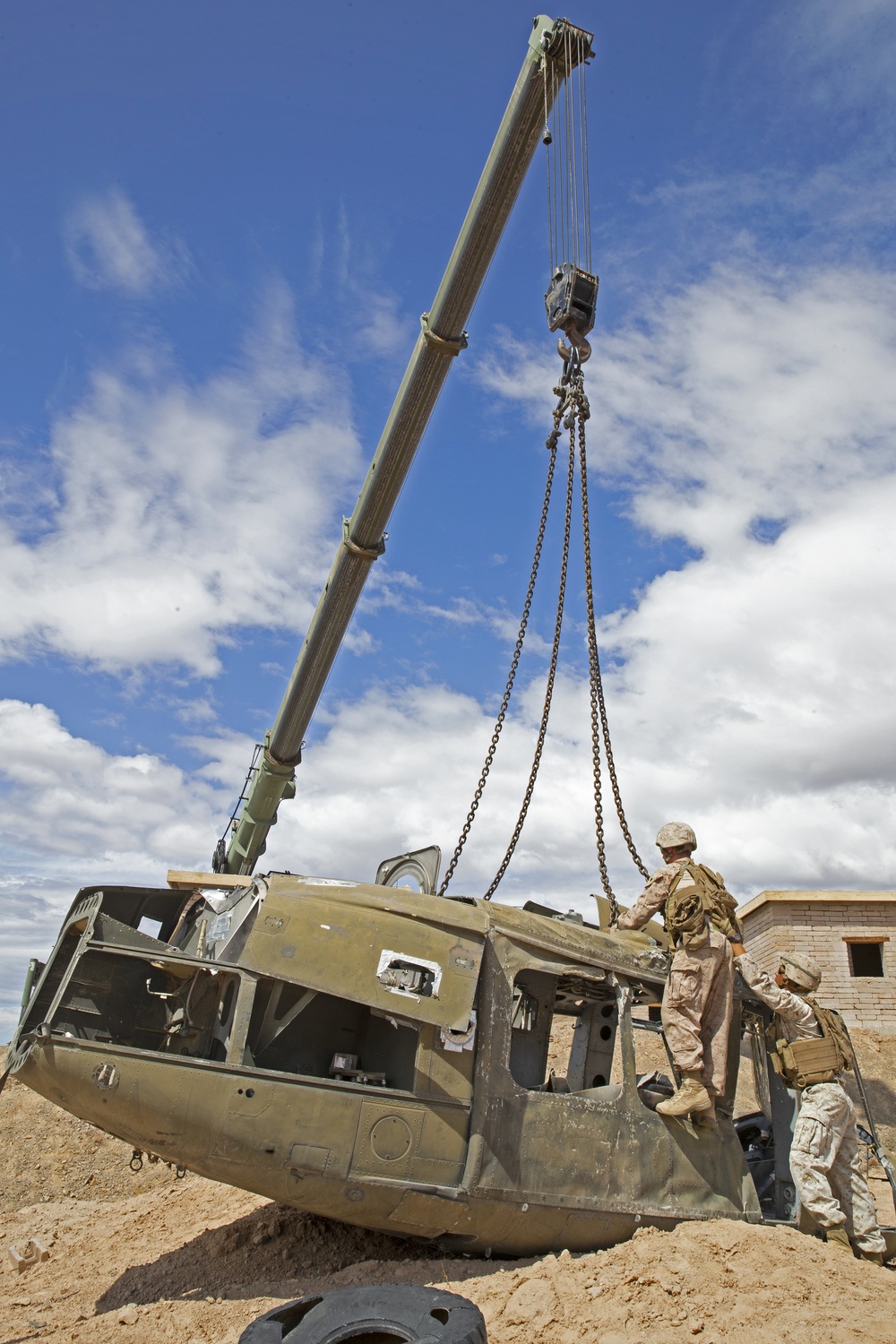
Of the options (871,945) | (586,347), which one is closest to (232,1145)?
(586,347)

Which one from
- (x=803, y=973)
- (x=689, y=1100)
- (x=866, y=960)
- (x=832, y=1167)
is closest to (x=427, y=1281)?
(x=689, y=1100)

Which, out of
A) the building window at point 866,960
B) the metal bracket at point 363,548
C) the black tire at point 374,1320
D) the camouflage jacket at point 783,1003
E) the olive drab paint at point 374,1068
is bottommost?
the black tire at point 374,1320

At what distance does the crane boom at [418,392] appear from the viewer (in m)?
8.77

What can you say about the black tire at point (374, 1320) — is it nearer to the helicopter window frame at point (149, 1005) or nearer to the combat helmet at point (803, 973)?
the helicopter window frame at point (149, 1005)

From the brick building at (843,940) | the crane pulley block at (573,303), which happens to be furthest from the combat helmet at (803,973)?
the brick building at (843,940)

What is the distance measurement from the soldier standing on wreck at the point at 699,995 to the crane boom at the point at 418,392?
5567 mm

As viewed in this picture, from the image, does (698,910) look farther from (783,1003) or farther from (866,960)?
(866,960)

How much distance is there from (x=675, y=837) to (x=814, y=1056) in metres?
1.90

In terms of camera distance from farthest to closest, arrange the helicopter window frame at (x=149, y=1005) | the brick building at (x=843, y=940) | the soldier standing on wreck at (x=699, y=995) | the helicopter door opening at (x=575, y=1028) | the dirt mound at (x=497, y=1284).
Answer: the brick building at (x=843, y=940) → the helicopter door opening at (x=575, y=1028) → the soldier standing on wreck at (x=699, y=995) → the helicopter window frame at (x=149, y=1005) → the dirt mound at (x=497, y=1284)

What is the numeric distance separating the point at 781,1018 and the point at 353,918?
371 cm

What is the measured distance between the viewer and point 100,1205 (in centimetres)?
941

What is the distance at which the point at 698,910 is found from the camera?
6871mm

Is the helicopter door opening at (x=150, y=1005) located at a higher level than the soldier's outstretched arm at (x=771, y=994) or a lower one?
lower

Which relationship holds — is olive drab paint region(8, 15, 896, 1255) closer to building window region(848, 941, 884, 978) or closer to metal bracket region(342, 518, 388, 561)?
metal bracket region(342, 518, 388, 561)
